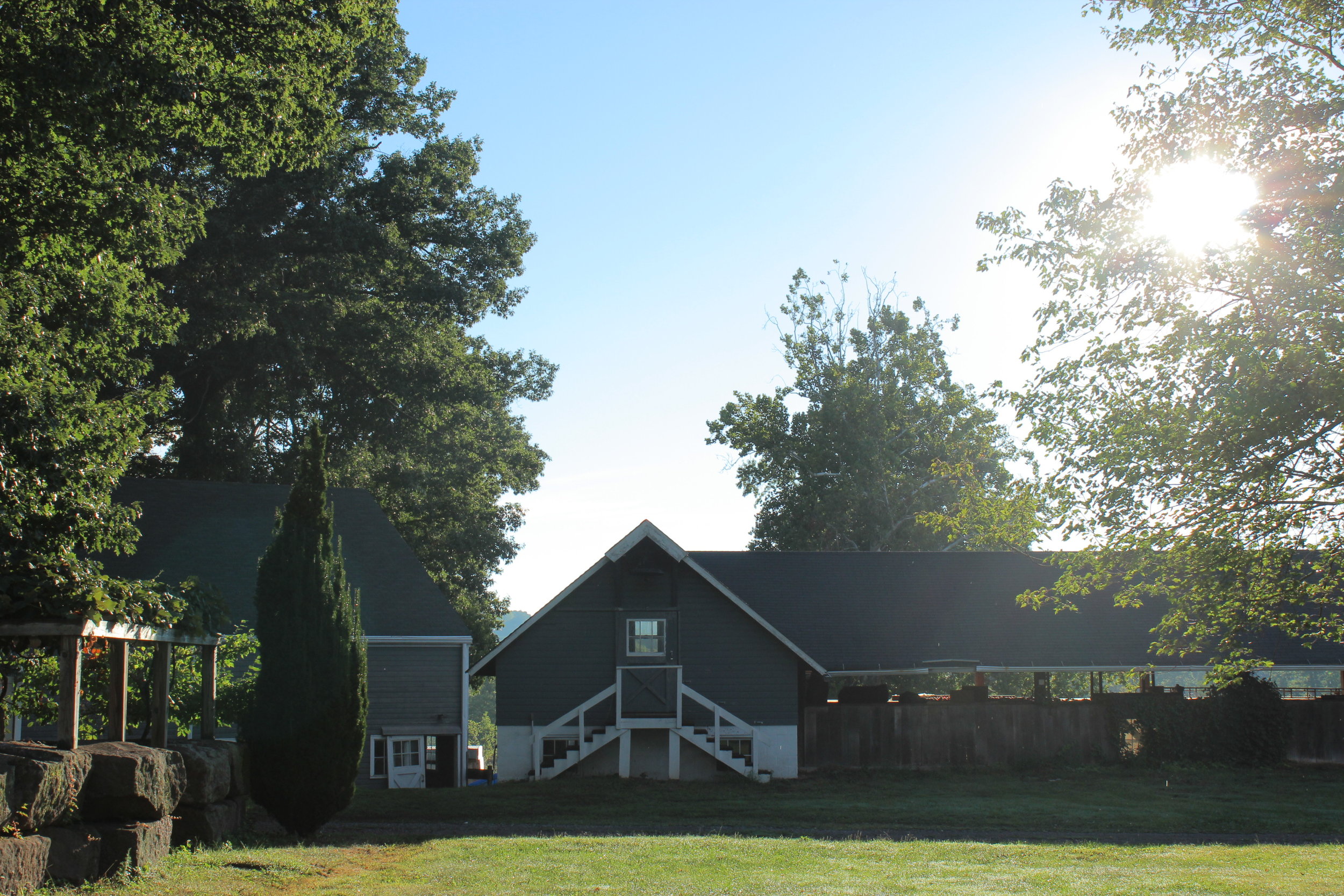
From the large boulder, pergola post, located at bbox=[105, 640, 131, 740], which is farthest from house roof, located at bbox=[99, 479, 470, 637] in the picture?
the large boulder

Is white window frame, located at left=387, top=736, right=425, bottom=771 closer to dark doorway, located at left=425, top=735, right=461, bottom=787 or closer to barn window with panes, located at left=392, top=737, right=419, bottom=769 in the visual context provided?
barn window with panes, located at left=392, top=737, right=419, bottom=769

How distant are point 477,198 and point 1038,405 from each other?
24716mm

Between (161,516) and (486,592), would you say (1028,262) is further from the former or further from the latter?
(486,592)

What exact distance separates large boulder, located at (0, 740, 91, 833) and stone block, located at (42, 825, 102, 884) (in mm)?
144

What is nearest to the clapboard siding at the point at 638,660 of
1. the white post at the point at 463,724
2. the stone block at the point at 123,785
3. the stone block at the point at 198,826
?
the white post at the point at 463,724

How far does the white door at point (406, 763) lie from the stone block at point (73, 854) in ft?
56.0

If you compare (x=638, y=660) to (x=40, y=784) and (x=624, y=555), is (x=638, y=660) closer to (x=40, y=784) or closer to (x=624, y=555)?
(x=624, y=555)

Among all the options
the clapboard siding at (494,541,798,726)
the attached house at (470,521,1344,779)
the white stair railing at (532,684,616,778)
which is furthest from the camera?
the clapboard siding at (494,541,798,726)

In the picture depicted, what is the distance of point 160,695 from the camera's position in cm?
1341

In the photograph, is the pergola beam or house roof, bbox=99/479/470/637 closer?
the pergola beam

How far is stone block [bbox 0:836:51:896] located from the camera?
29.9 feet

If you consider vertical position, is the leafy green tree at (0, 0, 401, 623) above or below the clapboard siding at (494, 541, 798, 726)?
above

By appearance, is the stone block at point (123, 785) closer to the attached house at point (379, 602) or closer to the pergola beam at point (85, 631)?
the pergola beam at point (85, 631)

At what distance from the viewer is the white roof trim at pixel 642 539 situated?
2694cm
